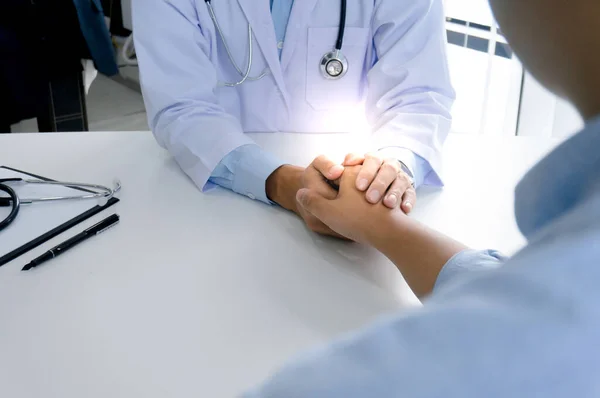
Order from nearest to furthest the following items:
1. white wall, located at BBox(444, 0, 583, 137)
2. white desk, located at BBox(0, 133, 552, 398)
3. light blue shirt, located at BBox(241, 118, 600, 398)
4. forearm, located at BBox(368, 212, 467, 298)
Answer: light blue shirt, located at BBox(241, 118, 600, 398)
white desk, located at BBox(0, 133, 552, 398)
forearm, located at BBox(368, 212, 467, 298)
white wall, located at BBox(444, 0, 583, 137)

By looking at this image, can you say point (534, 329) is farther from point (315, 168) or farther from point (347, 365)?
point (315, 168)

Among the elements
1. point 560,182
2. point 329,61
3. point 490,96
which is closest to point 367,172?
point 329,61

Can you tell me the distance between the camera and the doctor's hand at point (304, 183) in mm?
893

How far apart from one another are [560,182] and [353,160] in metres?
0.65

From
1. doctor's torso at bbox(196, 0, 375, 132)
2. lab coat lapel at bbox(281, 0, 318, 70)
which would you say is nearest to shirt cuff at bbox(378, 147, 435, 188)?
doctor's torso at bbox(196, 0, 375, 132)

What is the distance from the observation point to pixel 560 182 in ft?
0.93

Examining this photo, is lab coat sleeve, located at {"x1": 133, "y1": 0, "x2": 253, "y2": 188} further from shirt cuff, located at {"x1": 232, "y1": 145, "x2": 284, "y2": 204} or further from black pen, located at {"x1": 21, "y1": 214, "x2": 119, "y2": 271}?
black pen, located at {"x1": 21, "y1": 214, "x2": 119, "y2": 271}

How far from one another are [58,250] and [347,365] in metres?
0.62

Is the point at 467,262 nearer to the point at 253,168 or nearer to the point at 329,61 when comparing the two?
the point at 253,168

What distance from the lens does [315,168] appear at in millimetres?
932

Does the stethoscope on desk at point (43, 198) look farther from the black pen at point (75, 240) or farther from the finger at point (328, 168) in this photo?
the finger at point (328, 168)

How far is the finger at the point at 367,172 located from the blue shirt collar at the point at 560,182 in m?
0.56

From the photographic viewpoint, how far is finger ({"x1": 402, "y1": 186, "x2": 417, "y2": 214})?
2.83 ft

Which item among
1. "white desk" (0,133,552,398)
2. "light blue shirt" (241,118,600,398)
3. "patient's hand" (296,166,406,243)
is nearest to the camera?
"light blue shirt" (241,118,600,398)
